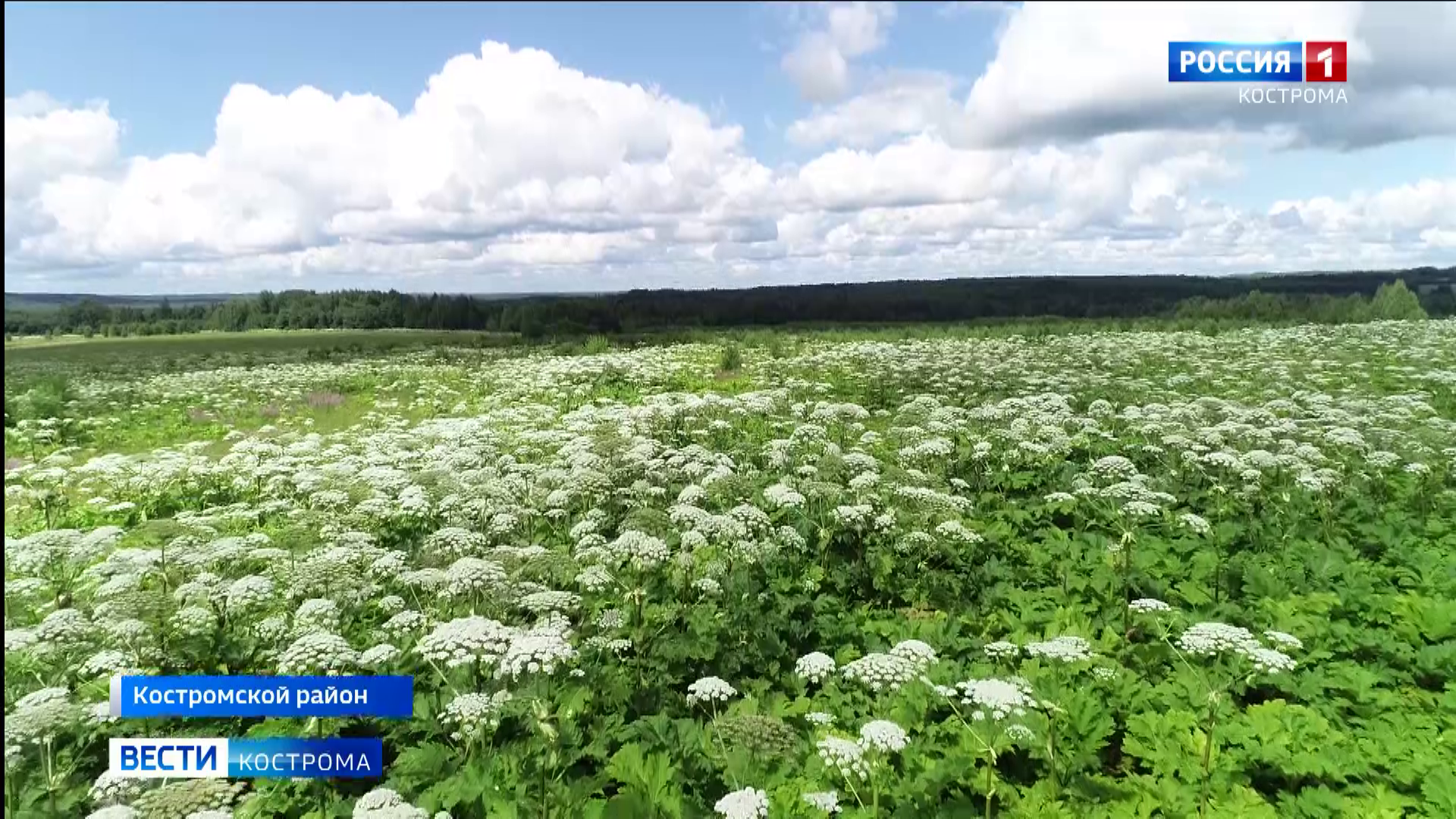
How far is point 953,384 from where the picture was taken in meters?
19.9

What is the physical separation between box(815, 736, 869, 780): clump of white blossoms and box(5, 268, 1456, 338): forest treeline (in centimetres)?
1787

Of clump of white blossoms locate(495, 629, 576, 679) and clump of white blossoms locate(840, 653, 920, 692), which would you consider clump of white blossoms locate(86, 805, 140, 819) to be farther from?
clump of white blossoms locate(840, 653, 920, 692)

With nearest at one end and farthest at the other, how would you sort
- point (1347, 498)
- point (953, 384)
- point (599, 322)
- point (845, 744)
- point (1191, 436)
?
point (845, 744) → point (1347, 498) → point (1191, 436) → point (953, 384) → point (599, 322)

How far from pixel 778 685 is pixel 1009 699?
8.64 ft

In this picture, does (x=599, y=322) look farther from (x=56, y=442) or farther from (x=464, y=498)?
(x=464, y=498)

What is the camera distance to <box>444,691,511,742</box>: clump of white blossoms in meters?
5.08

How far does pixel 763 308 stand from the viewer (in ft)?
246

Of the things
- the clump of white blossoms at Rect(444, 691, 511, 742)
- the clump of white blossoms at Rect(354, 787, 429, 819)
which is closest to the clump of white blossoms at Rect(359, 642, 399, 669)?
the clump of white blossoms at Rect(444, 691, 511, 742)

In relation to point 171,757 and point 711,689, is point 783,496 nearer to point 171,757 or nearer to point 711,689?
point 711,689

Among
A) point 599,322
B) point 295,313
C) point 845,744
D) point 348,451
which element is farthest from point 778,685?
point 599,322

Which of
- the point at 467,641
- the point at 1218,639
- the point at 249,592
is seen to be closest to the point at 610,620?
the point at 467,641

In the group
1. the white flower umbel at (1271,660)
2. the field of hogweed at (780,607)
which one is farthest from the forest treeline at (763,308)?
the white flower umbel at (1271,660)

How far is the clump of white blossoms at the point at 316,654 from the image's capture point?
18.2 ft

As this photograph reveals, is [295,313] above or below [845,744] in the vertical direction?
above
